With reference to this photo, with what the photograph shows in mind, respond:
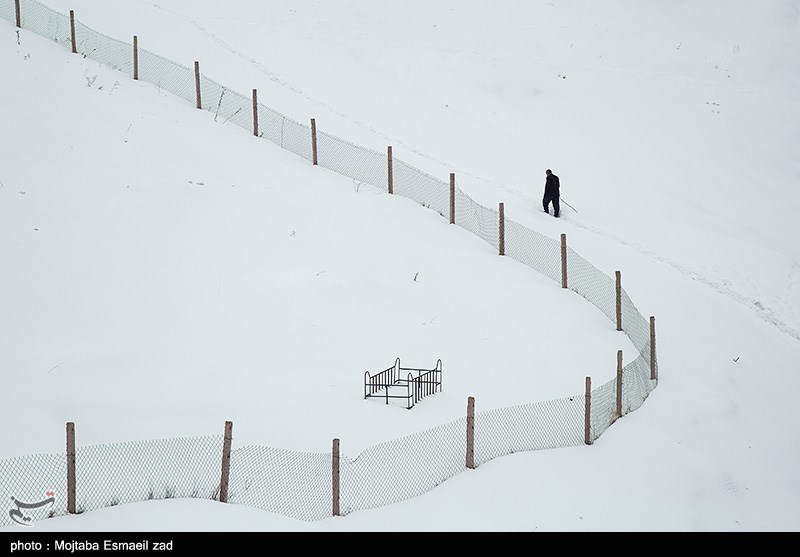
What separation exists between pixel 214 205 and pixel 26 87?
722cm

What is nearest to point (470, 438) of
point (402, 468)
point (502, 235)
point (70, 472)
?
point (402, 468)

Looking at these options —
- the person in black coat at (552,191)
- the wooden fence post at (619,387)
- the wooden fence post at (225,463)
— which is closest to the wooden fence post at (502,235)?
the person in black coat at (552,191)

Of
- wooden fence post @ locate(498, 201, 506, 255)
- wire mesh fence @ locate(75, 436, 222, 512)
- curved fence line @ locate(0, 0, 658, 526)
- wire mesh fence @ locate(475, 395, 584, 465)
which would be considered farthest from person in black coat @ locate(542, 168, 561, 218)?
wire mesh fence @ locate(75, 436, 222, 512)

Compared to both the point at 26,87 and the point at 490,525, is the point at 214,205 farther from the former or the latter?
the point at 490,525

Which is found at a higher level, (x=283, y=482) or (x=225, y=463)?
(x=225, y=463)

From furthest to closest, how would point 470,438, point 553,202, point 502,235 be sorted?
1. point 553,202
2. point 502,235
3. point 470,438

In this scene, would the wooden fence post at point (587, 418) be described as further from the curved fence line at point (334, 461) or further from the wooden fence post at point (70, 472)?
the wooden fence post at point (70, 472)

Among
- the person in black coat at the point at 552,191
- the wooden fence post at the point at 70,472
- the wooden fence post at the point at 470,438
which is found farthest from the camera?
the person in black coat at the point at 552,191

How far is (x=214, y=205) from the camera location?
21312mm

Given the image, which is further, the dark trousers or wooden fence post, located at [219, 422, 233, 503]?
the dark trousers

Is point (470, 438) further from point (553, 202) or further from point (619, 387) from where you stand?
point (553, 202)

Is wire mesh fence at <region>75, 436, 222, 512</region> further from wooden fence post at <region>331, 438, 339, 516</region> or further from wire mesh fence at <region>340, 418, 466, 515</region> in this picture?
wire mesh fence at <region>340, 418, 466, 515</region>
